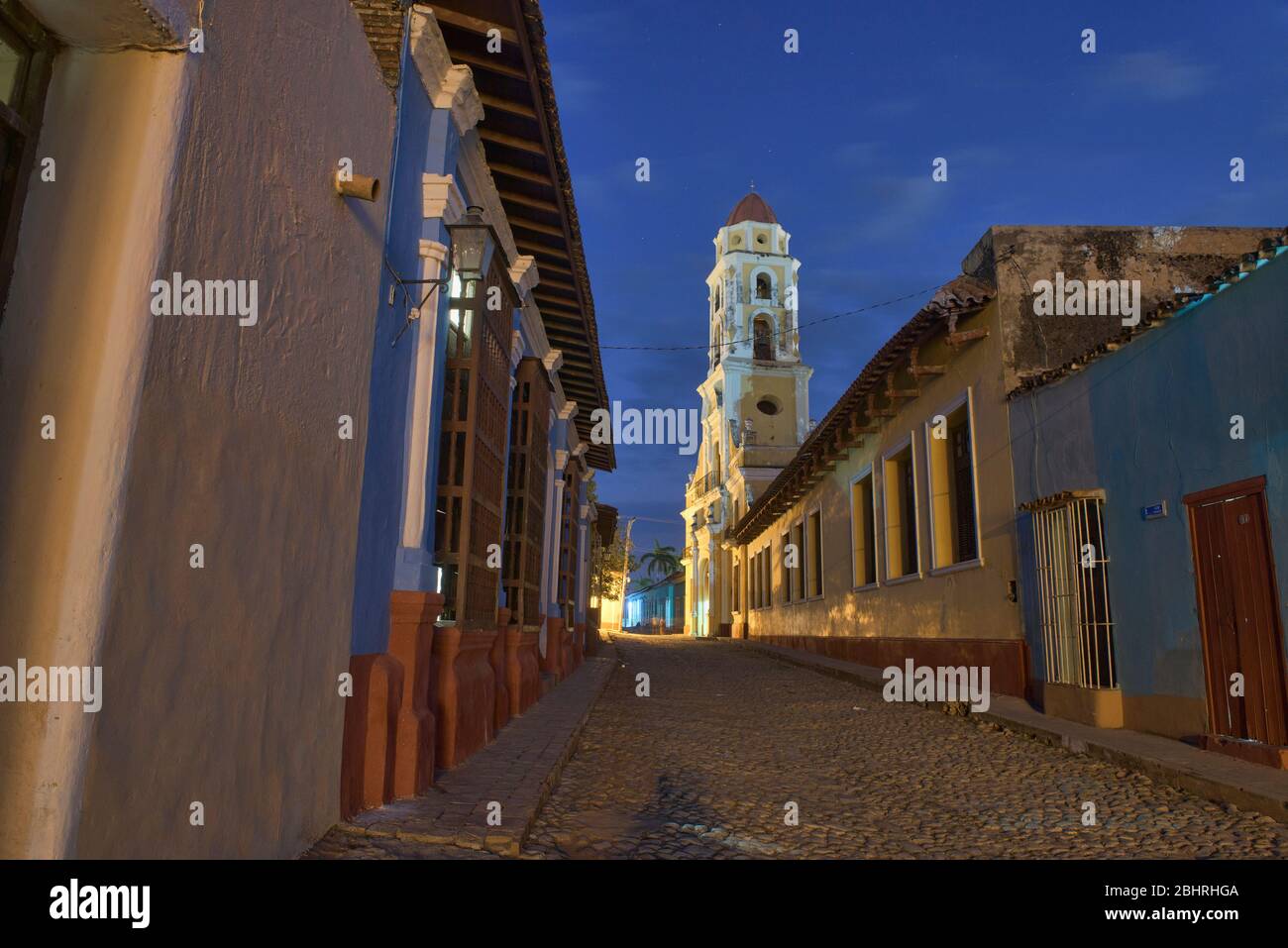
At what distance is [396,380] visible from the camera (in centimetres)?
441

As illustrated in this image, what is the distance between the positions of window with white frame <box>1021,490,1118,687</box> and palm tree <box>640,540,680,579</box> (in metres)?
57.8

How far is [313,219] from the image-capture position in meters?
3.15

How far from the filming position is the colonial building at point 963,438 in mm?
9047

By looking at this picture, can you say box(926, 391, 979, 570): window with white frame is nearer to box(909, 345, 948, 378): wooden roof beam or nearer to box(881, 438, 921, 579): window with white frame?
box(909, 345, 948, 378): wooden roof beam

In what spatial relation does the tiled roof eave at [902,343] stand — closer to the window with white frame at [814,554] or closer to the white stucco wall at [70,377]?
the window with white frame at [814,554]

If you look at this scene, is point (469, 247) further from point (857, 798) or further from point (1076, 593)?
point (1076, 593)

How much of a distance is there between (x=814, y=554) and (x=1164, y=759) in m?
14.0

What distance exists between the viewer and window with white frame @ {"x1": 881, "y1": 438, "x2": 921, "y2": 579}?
1273cm

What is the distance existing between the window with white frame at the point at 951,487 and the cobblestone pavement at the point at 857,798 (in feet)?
10.5

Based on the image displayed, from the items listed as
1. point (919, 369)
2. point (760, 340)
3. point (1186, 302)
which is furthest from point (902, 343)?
point (760, 340)

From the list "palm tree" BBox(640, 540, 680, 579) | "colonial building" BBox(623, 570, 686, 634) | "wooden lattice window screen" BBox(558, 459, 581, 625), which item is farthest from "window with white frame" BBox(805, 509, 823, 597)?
"palm tree" BBox(640, 540, 680, 579)
